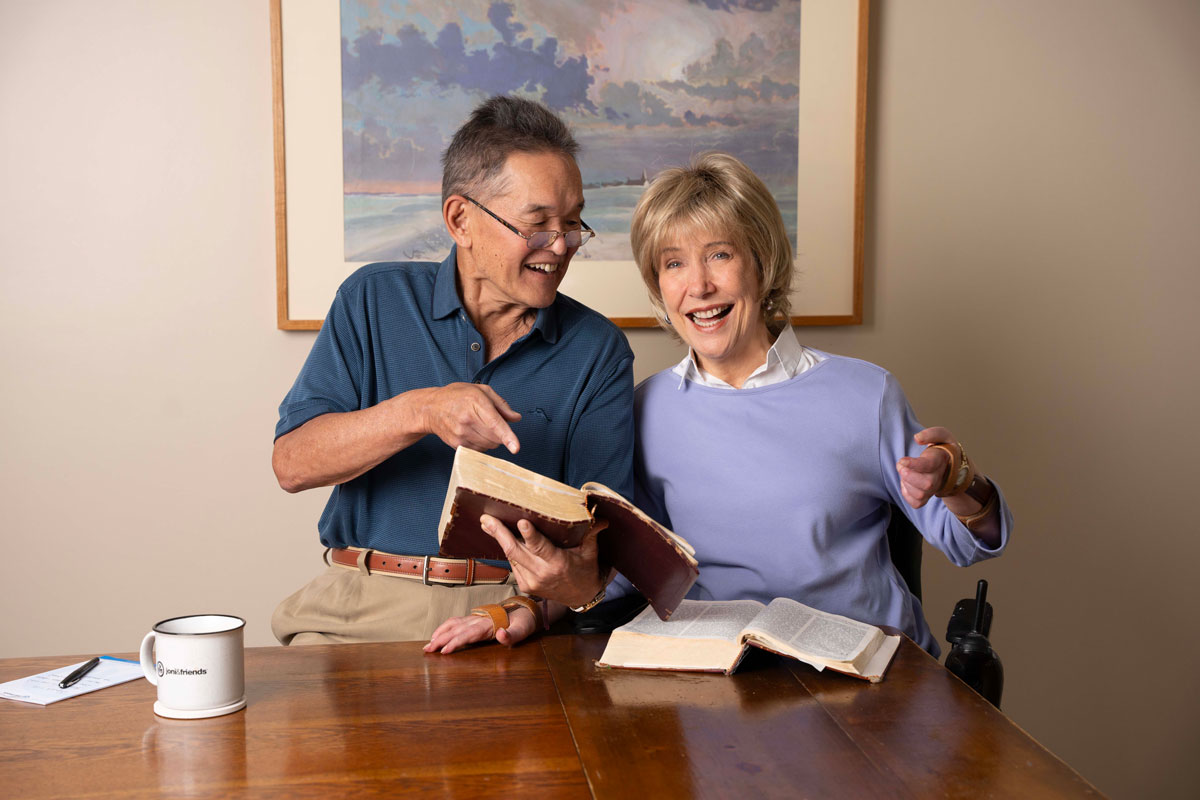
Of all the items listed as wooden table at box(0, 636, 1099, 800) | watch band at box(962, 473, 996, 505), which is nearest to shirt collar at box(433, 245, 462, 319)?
wooden table at box(0, 636, 1099, 800)

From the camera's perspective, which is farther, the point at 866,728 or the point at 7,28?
the point at 7,28

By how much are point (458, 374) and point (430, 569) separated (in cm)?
38

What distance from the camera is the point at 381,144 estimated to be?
2342 millimetres

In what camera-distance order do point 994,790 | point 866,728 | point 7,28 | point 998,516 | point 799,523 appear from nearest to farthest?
point 994,790
point 866,728
point 998,516
point 799,523
point 7,28

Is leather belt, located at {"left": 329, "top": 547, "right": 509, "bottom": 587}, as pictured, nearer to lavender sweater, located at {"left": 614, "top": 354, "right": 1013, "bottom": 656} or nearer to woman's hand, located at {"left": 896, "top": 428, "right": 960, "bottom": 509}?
lavender sweater, located at {"left": 614, "top": 354, "right": 1013, "bottom": 656}

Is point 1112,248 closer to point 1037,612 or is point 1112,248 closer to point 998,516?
point 1037,612

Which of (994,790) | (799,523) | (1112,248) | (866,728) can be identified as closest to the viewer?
(994,790)

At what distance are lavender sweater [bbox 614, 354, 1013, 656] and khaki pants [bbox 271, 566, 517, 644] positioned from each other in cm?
39

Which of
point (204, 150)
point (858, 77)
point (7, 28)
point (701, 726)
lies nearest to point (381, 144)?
point (204, 150)

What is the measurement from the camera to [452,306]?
1.83 metres

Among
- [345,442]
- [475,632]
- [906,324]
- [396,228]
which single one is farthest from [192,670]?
[906,324]

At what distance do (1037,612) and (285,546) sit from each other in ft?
6.93

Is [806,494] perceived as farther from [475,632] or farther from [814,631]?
[475,632]

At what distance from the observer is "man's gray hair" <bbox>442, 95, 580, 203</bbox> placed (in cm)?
176
